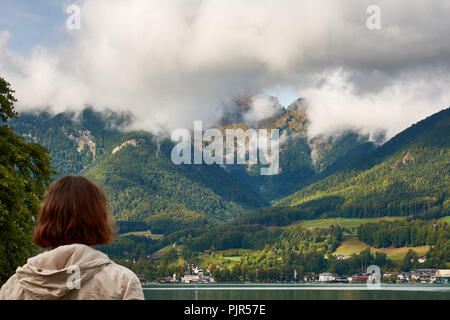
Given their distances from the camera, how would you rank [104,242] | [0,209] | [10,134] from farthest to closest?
[10,134]
[0,209]
[104,242]

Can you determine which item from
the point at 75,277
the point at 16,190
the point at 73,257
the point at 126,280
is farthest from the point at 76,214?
the point at 16,190

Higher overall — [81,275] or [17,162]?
[17,162]

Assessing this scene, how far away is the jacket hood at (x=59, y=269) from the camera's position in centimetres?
445

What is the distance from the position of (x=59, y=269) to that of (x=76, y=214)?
41 centimetres

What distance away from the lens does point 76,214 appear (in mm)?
4707

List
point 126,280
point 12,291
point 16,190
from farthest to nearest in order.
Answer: point 16,190 < point 12,291 < point 126,280

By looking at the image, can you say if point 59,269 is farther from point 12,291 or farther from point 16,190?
point 16,190

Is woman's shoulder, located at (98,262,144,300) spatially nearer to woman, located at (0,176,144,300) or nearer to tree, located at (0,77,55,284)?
woman, located at (0,176,144,300)

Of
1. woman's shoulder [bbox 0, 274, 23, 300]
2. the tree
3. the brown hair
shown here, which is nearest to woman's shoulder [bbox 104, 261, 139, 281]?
the brown hair

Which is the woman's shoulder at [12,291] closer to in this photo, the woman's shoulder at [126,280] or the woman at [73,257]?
the woman at [73,257]
